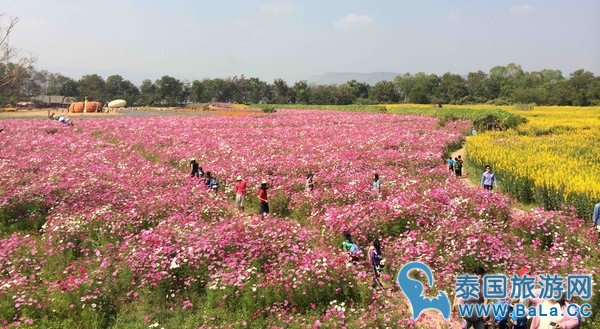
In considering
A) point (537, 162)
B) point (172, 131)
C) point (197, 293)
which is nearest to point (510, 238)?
point (197, 293)

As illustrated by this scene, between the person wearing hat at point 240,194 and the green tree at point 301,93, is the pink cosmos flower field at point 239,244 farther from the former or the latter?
the green tree at point 301,93

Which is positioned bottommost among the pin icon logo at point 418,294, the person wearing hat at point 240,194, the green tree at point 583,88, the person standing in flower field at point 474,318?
the pin icon logo at point 418,294

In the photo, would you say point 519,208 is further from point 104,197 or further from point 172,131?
point 172,131

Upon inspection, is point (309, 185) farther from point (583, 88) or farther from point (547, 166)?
point (583, 88)

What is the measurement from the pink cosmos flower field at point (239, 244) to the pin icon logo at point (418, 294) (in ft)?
0.61

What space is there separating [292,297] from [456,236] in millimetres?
4533

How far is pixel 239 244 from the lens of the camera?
32.4ft

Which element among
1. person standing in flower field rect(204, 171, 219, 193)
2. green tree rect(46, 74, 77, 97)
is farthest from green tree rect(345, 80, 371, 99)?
person standing in flower field rect(204, 171, 219, 193)

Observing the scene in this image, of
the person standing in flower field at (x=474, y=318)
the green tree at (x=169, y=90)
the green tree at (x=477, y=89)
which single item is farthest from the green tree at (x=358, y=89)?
the person standing in flower field at (x=474, y=318)

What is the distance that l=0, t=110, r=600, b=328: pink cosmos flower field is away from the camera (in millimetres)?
8102

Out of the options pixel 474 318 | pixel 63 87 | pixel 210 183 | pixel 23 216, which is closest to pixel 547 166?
pixel 474 318

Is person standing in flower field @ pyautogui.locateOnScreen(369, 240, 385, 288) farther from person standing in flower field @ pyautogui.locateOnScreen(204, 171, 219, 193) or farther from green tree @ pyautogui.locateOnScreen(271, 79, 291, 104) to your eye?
green tree @ pyautogui.locateOnScreen(271, 79, 291, 104)

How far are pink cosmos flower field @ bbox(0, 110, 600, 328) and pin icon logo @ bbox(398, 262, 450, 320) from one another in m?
0.19

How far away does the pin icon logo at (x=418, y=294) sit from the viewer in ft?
26.5
